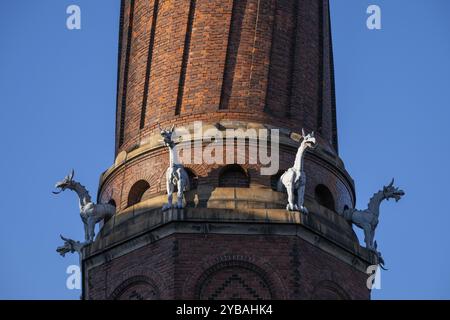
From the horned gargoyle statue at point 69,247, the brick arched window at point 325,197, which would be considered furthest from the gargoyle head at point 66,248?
the brick arched window at point 325,197

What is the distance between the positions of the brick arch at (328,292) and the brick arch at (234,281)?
109cm

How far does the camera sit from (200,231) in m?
55.6

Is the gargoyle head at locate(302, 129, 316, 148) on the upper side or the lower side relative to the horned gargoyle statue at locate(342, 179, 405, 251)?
upper

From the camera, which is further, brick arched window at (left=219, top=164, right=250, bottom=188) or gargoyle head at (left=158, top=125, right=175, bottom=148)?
brick arched window at (left=219, top=164, right=250, bottom=188)

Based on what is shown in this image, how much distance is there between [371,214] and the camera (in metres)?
58.1

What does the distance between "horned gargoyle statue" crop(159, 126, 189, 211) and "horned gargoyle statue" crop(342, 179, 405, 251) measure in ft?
15.5

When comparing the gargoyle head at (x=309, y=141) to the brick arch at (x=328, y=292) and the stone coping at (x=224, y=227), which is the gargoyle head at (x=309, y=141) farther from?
the brick arch at (x=328, y=292)

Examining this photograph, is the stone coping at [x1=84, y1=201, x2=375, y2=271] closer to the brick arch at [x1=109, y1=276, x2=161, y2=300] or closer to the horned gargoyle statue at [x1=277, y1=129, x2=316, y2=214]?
the horned gargoyle statue at [x1=277, y1=129, x2=316, y2=214]

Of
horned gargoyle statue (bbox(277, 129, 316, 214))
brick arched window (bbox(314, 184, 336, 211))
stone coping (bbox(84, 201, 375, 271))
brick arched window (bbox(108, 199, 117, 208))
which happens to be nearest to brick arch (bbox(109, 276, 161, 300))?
stone coping (bbox(84, 201, 375, 271))

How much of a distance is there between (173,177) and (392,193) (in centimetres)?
622

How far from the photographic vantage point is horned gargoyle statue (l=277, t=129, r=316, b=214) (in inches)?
2206
